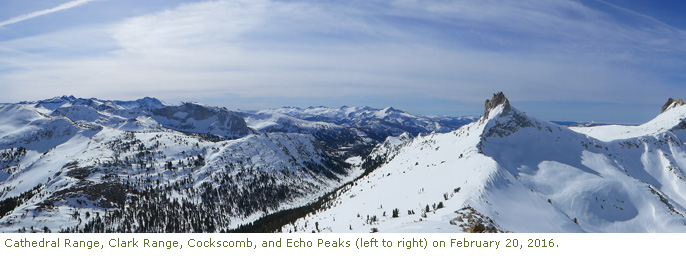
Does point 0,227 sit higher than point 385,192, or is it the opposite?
point 385,192

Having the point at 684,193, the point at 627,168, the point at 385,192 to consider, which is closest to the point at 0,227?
the point at 385,192

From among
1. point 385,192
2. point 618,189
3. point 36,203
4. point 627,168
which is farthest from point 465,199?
point 36,203

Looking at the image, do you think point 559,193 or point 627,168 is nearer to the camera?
point 559,193

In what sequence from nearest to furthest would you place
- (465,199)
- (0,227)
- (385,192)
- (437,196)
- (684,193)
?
(465,199)
(437,196)
(385,192)
(684,193)
(0,227)

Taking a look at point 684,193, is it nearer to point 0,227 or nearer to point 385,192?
point 385,192

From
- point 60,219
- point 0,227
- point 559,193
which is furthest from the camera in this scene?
point 60,219

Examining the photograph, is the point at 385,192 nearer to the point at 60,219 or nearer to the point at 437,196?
the point at 437,196
